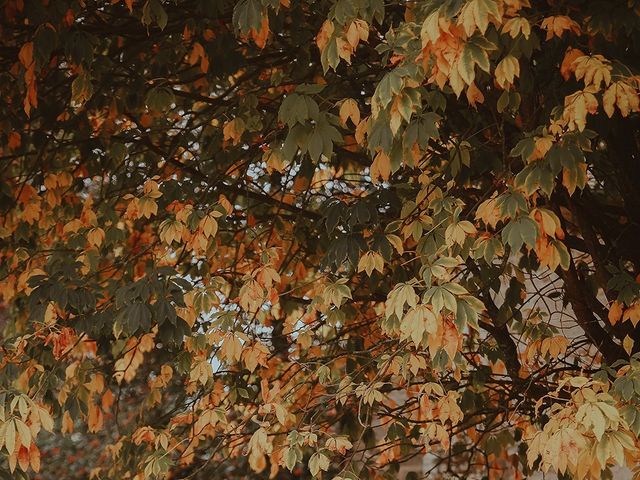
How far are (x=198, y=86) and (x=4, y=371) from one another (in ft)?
9.21

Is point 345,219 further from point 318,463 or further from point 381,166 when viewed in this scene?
point 318,463

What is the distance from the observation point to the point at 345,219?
425 cm

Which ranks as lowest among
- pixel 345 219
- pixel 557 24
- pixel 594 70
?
pixel 594 70

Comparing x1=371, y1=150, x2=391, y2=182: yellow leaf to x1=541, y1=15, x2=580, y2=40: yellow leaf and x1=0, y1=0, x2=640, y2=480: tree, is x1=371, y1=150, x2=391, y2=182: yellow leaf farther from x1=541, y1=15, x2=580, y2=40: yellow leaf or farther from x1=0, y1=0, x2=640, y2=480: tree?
x1=541, y1=15, x2=580, y2=40: yellow leaf

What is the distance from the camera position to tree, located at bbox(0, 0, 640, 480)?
3426mm

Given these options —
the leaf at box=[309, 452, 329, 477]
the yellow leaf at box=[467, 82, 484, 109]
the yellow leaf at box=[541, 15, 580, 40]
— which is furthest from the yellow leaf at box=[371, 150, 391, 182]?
the leaf at box=[309, 452, 329, 477]

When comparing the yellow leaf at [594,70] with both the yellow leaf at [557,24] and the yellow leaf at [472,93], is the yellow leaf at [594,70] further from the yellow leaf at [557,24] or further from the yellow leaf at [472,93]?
the yellow leaf at [472,93]

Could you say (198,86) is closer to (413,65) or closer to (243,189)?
(243,189)

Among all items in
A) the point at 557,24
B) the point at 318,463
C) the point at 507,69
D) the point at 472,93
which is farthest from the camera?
the point at 318,463

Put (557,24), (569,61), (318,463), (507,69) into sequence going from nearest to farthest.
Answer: (507,69)
(557,24)
(569,61)
(318,463)

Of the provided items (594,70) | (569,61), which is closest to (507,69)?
(594,70)

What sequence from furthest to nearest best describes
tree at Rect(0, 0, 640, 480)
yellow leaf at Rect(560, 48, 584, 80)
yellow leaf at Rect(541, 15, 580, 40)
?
yellow leaf at Rect(560, 48, 584, 80)
yellow leaf at Rect(541, 15, 580, 40)
tree at Rect(0, 0, 640, 480)

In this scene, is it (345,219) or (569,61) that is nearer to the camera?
(569,61)

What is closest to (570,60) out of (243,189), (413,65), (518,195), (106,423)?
(518,195)
